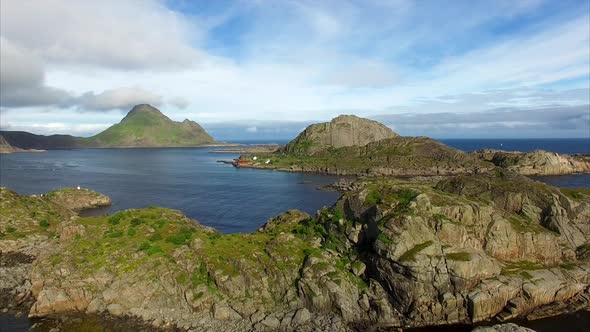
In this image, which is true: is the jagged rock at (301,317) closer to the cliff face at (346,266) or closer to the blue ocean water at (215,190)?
the cliff face at (346,266)

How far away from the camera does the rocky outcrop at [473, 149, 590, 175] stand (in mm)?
160750

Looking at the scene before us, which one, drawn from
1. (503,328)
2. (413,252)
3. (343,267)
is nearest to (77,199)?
(343,267)

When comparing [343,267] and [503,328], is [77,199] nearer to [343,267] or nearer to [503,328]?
[343,267]

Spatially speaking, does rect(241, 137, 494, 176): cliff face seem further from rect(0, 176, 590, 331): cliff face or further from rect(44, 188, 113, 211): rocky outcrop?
rect(0, 176, 590, 331): cliff face

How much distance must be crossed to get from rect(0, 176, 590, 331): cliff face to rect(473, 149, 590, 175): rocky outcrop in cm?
12633

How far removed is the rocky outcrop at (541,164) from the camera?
160750 mm

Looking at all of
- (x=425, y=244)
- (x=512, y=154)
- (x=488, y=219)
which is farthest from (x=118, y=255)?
(x=512, y=154)

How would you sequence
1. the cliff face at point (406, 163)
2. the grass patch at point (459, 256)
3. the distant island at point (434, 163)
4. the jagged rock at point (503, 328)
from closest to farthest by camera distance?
1. the jagged rock at point (503, 328)
2. the grass patch at point (459, 256)
3. the distant island at point (434, 163)
4. the cliff face at point (406, 163)

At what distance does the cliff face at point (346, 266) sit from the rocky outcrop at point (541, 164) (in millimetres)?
126333

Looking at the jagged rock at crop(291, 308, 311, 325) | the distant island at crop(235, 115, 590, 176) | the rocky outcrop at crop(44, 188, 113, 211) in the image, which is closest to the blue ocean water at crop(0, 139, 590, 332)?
the rocky outcrop at crop(44, 188, 113, 211)

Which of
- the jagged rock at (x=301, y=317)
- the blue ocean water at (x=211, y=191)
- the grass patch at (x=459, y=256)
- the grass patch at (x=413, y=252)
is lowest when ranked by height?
the jagged rock at (x=301, y=317)

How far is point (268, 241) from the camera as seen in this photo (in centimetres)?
4697

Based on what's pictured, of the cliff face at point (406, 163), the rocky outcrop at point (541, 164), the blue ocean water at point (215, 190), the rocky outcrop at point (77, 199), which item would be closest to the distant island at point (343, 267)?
the blue ocean water at point (215, 190)

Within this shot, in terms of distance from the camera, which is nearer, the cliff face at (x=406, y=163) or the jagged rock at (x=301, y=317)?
the jagged rock at (x=301, y=317)
